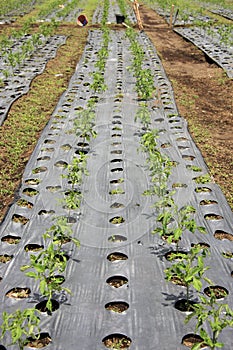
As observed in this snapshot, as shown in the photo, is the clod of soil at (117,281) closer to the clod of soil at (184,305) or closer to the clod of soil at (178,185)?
the clod of soil at (184,305)

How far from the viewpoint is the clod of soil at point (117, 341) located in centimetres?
248

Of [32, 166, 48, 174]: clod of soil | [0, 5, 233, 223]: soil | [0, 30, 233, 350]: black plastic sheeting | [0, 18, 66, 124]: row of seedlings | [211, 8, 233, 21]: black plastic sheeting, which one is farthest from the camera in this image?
[211, 8, 233, 21]: black plastic sheeting

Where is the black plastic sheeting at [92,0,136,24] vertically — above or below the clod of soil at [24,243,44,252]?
above

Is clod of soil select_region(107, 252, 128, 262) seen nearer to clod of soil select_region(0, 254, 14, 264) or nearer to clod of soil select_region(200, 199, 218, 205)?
clod of soil select_region(0, 254, 14, 264)

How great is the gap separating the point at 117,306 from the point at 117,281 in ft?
0.89

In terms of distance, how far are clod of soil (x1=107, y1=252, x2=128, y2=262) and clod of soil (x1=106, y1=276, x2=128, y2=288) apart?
20 centimetres

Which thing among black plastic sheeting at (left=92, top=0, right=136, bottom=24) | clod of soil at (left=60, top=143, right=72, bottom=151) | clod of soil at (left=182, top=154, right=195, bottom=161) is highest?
black plastic sheeting at (left=92, top=0, right=136, bottom=24)

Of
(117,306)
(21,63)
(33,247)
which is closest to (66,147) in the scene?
(33,247)

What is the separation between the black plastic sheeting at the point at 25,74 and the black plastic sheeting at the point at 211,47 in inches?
161

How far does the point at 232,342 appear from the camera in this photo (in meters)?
2.46

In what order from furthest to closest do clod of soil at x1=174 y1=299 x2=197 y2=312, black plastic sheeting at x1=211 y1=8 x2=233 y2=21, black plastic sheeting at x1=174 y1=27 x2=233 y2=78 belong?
black plastic sheeting at x1=211 y1=8 x2=233 y2=21
black plastic sheeting at x1=174 y1=27 x2=233 y2=78
clod of soil at x1=174 y1=299 x2=197 y2=312

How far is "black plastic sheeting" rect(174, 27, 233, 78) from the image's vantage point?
9417 mm

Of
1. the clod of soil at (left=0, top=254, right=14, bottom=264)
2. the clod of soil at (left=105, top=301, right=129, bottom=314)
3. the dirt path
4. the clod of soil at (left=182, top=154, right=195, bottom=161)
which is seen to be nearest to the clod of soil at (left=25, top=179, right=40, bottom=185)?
the clod of soil at (left=0, top=254, right=14, bottom=264)

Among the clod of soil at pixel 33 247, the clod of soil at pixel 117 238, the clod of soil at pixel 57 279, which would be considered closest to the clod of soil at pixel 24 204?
the clod of soil at pixel 33 247
